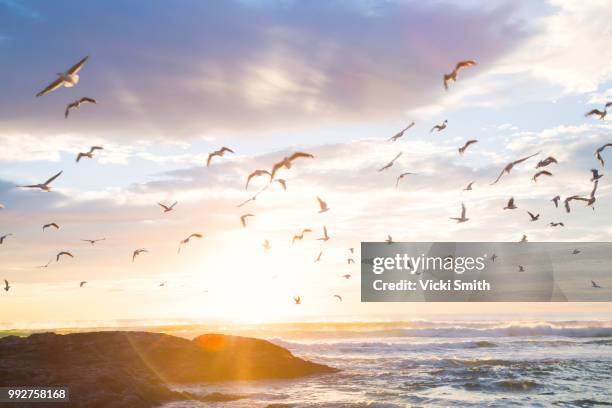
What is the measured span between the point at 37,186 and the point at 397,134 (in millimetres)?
15263

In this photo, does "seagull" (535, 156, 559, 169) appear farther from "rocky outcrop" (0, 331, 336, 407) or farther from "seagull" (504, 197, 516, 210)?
"rocky outcrop" (0, 331, 336, 407)

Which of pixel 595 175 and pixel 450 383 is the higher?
pixel 595 175

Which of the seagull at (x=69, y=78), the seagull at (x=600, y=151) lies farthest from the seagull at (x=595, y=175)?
the seagull at (x=69, y=78)

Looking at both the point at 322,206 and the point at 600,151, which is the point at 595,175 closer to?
the point at 600,151

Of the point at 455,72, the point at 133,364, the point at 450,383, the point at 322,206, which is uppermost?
the point at 455,72

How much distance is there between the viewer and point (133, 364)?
22.1m

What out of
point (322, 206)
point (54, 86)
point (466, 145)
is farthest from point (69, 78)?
point (466, 145)

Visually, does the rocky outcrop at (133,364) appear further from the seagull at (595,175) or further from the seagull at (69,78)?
the seagull at (595,175)

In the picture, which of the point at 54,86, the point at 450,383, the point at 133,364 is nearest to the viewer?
the point at 54,86

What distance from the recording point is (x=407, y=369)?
28547 mm

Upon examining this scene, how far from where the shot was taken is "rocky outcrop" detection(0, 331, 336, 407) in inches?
720

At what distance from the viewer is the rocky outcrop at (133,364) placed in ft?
60.0

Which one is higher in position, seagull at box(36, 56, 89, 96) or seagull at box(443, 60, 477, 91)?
seagull at box(443, 60, 477, 91)

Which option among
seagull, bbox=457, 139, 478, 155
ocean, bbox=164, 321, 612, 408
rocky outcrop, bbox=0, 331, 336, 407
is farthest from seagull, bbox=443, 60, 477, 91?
rocky outcrop, bbox=0, 331, 336, 407
